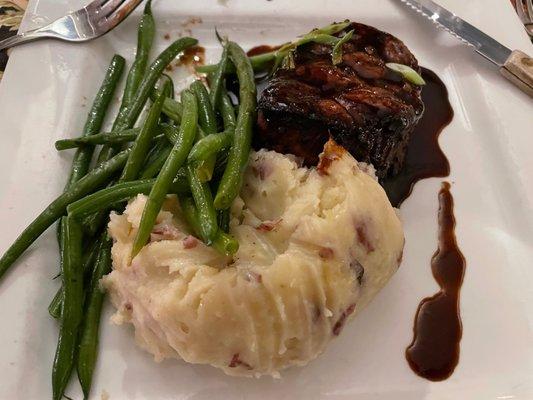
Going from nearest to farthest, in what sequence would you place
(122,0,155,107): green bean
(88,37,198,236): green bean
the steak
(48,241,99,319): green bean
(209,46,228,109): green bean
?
1. (48,241,99,319): green bean
2. the steak
3. (88,37,198,236): green bean
4. (209,46,228,109): green bean
5. (122,0,155,107): green bean

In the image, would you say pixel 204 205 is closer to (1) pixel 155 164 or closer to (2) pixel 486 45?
(1) pixel 155 164

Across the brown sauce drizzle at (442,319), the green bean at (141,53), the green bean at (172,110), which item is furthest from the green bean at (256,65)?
the brown sauce drizzle at (442,319)

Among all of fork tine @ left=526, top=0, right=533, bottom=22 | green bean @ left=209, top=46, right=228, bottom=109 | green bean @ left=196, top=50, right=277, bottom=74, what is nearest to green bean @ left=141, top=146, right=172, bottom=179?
green bean @ left=209, top=46, right=228, bottom=109

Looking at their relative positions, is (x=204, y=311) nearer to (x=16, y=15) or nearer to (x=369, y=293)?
(x=369, y=293)

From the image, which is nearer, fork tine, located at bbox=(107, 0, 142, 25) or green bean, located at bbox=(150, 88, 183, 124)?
green bean, located at bbox=(150, 88, 183, 124)

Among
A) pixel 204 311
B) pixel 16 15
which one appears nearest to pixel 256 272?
pixel 204 311

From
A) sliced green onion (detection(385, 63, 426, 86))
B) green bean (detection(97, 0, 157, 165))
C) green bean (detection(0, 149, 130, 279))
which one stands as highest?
sliced green onion (detection(385, 63, 426, 86))

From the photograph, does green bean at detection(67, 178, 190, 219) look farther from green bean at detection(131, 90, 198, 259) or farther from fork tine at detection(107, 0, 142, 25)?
fork tine at detection(107, 0, 142, 25)

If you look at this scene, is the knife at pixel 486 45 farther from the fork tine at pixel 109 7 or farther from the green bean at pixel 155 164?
the green bean at pixel 155 164
